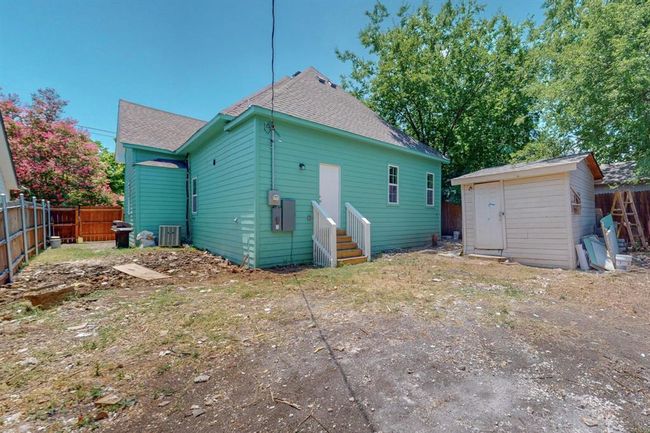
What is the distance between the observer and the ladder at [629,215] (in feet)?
29.9

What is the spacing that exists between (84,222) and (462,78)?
19888 mm

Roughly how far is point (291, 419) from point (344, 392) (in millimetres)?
466

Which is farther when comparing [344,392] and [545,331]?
[545,331]

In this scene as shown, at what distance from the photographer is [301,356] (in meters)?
2.67

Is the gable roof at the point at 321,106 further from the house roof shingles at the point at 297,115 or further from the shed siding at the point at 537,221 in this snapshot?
the shed siding at the point at 537,221

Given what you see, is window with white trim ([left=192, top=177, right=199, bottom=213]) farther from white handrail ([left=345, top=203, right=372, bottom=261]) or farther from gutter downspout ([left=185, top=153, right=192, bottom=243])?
white handrail ([left=345, top=203, right=372, bottom=261])

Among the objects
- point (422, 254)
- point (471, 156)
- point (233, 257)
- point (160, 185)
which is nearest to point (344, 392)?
point (233, 257)

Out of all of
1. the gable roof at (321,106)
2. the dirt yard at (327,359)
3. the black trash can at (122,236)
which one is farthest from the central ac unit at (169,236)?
the dirt yard at (327,359)

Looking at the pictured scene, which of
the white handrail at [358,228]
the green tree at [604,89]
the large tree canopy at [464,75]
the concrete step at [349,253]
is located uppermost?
the large tree canopy at [464,75]

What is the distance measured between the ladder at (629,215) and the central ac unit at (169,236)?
15.1 m

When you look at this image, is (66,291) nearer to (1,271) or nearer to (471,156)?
(1,271)

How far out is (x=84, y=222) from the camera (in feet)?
43.9

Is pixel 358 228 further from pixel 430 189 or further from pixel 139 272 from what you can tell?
pixel 139 272

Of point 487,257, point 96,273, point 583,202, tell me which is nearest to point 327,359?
point 96,273
